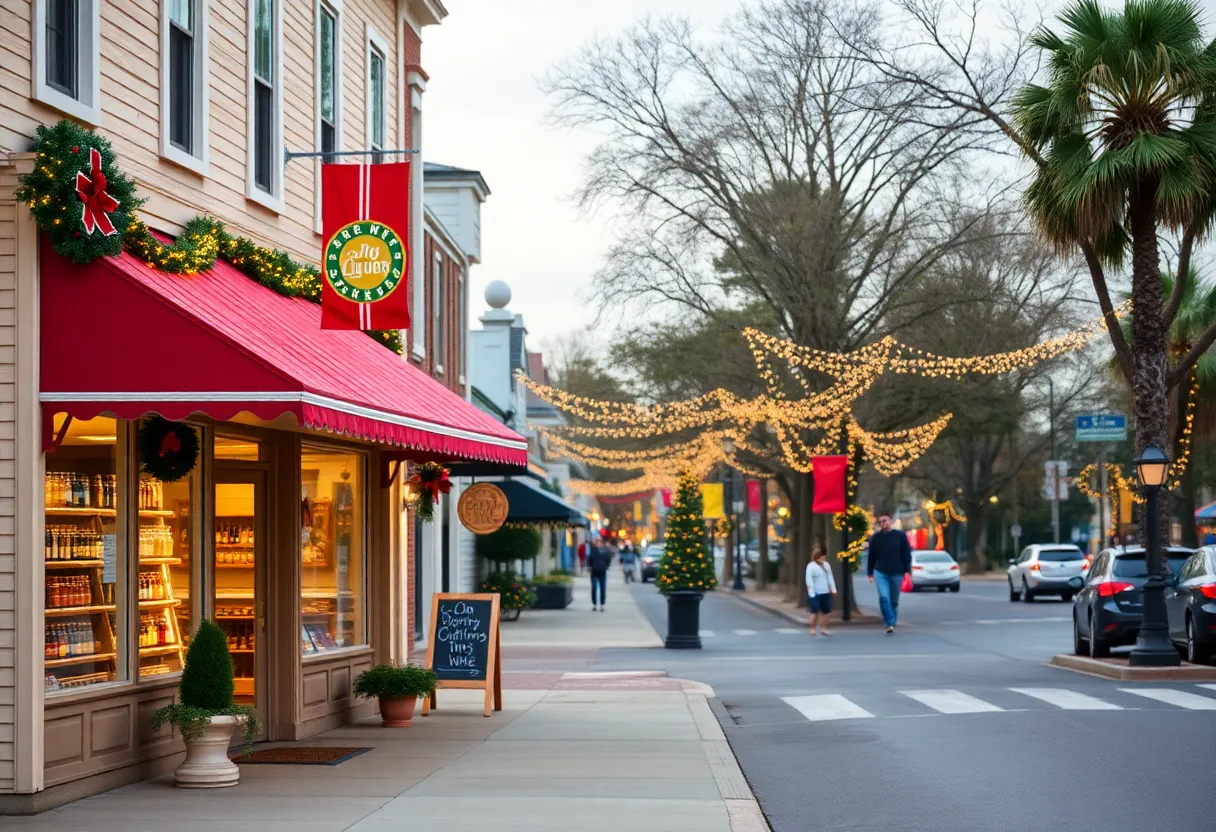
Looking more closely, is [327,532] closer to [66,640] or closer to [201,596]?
[201,596]

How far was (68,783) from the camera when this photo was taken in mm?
9922

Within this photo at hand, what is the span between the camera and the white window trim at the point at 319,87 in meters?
15.2

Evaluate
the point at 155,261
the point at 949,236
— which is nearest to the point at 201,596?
the point at 155,261

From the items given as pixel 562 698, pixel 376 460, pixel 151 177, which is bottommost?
pixel 562 698

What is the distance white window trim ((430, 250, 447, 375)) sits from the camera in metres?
28.1

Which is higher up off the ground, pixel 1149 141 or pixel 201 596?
pixel 1149 141

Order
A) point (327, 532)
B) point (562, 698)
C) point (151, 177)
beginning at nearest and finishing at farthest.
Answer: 1. point (151, 177)
2. point (327, 532)
3. point (562, 698)

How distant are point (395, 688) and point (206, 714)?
4277 mm

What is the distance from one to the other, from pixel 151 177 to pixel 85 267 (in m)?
1.72

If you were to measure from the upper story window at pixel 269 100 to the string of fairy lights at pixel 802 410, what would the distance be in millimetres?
14996

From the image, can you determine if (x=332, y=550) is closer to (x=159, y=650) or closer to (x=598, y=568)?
(x=159, y=650)

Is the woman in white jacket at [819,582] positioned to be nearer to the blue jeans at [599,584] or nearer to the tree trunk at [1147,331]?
the tree trunk at [1147,331]

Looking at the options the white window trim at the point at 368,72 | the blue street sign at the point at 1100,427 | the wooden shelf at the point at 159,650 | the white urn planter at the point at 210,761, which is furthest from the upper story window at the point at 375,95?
the blue street sign at the point at 1100,427

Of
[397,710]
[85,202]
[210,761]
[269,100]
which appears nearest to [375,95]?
[269,100]
